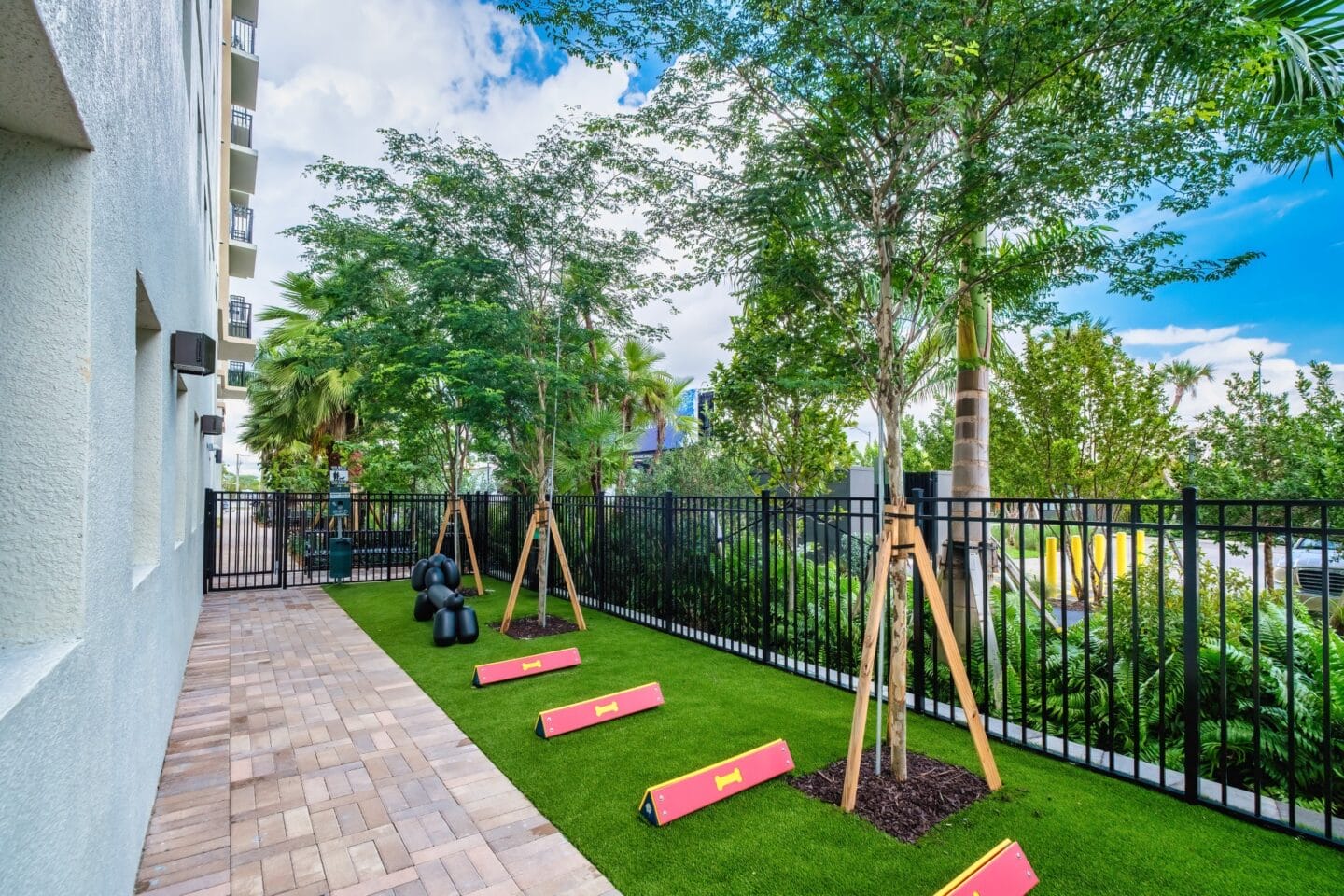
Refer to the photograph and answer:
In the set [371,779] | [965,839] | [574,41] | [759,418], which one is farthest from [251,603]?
[965,839]

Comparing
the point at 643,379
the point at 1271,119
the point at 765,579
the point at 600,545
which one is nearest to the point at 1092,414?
the point at 765,579

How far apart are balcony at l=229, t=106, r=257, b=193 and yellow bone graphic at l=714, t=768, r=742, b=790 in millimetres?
16836

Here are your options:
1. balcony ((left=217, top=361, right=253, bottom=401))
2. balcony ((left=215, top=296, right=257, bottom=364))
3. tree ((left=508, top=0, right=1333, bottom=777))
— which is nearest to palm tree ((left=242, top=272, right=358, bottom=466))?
balcony ((left=217, top=361, right=253, bottom=401))

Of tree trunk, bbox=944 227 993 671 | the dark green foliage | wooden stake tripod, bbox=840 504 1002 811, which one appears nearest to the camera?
wooden stake tripod, bbox=840 504 1002 811

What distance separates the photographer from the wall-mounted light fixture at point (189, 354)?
4055 mm

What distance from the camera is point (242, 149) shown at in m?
14.4


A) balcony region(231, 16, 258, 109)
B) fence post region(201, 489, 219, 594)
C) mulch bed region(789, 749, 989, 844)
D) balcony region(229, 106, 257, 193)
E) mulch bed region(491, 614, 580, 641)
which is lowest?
mulch bed region(491, 614, 580, 641)

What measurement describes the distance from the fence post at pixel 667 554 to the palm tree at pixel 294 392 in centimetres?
1135

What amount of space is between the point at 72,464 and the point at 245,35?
1703 cm

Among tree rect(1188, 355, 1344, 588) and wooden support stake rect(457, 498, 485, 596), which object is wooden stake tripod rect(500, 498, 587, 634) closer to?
wooden support stake rect(457, 498, 485, 596)

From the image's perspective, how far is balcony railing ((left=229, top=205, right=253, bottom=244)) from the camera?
14.8 m

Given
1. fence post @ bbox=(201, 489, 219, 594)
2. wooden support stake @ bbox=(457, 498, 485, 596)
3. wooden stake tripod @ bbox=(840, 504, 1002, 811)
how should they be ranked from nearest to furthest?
wooden stake tripod @ bbox=(840, 504, 1002, 811) → wooden support stake @ bbox=(457, 498, 485, 596) → fence post @ bbox=(201, 489, 219, 594)

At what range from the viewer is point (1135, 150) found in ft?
12.3

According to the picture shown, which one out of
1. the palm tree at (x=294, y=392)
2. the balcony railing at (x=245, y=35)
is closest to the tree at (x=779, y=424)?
the palm tree at (x=294, y=392)
